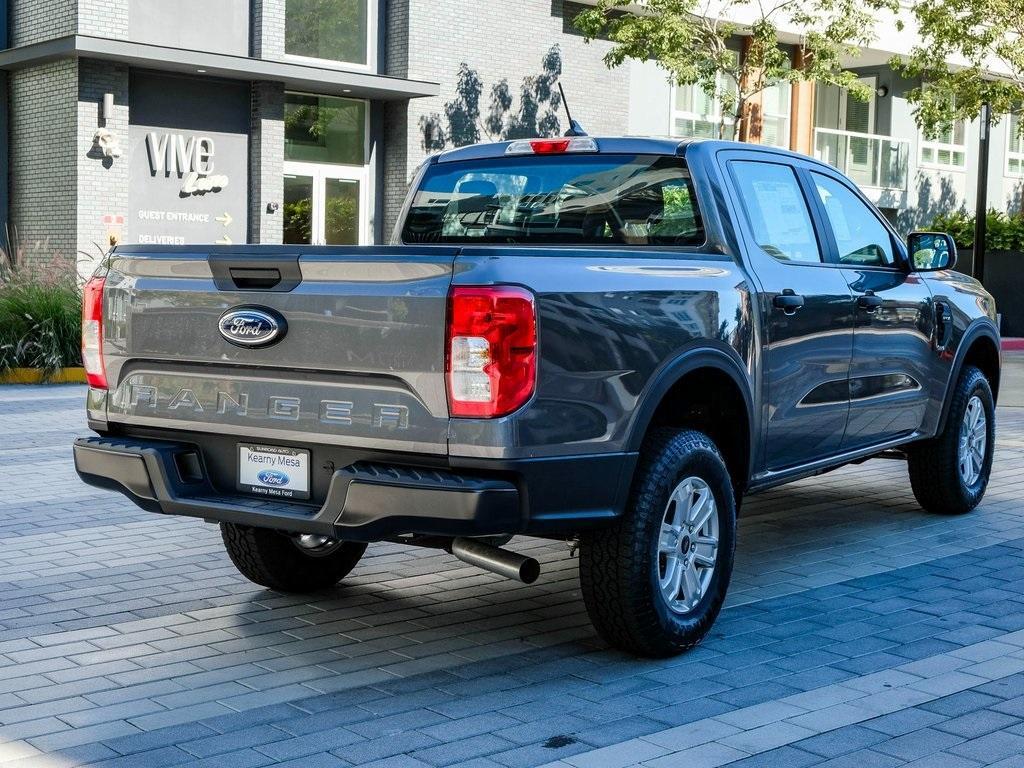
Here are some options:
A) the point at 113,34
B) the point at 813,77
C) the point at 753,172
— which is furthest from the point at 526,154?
the point at 813,77

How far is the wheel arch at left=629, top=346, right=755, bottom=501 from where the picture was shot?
4926 millimetres

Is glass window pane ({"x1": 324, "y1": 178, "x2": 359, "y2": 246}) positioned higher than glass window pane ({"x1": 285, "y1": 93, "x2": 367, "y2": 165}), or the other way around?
glass window pane ({"x1": 285, "y1": 93, "x2": 367, "y2": 165})

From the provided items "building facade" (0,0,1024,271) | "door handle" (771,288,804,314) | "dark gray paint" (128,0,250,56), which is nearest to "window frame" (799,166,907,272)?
"door handle" (771,288,804,314)

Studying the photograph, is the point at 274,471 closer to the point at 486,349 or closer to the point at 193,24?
the point at 486,349

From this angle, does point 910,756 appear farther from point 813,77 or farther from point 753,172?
point 813,77

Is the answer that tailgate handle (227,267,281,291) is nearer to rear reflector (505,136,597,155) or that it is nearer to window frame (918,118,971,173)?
rear reflector (505,136,597,155)

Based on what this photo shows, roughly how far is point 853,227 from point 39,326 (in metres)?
11.7

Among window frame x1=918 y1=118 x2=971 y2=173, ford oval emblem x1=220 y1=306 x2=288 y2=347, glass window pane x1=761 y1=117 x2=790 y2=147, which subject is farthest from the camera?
window frame x1=918 y1=118 x2=971 y2=173

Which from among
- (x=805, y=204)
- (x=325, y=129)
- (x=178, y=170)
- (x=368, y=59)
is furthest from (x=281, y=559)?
(x=368, y=59)

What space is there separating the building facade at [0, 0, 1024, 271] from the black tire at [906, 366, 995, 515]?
12.6 m

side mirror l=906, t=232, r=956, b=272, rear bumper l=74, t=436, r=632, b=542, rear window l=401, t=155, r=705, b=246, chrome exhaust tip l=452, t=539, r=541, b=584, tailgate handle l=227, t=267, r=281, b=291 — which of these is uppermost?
rear window l=401, t=155, r=705, b=246

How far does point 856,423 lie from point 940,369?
109 cm

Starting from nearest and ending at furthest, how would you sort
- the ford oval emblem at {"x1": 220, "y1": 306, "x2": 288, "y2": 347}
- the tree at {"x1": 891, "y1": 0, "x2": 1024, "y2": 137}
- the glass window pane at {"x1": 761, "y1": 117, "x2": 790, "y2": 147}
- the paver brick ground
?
the paver brick ground
the ford oval emblem at {"x1": 220, "y1": 306, "x2": 288, "y2": 347}
the tree at {"x1": 891, "y1": 0, "x2": 1024, "y2": 137}
the glass window pane at {"x1": 761, "y1": 117, "x2": 790, "y2": 147}

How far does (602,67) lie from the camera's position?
91.5 feet
